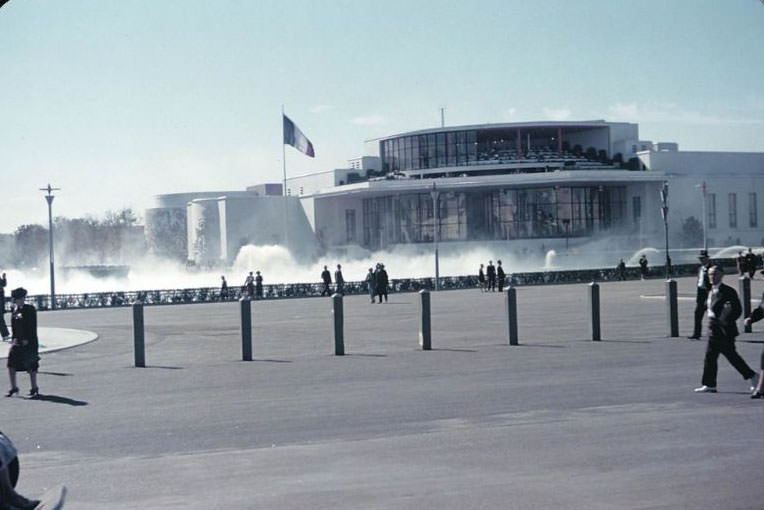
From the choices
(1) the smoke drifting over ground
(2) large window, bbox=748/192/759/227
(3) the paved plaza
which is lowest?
(3) the paved plaza

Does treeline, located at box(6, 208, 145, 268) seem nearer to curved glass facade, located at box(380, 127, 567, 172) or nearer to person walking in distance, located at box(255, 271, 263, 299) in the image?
curved glass facade, located at box(380, 127, 567, 172)

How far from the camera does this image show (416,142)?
10400 cm

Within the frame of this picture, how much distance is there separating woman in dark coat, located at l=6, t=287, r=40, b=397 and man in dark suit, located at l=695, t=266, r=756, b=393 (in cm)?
932

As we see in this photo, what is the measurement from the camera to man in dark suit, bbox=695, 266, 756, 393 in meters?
12.8

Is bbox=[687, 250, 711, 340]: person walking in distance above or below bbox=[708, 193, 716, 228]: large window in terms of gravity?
below

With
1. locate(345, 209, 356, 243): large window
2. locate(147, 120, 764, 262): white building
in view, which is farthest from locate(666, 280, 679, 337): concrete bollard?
locate(345, 209, 356, 243): large window

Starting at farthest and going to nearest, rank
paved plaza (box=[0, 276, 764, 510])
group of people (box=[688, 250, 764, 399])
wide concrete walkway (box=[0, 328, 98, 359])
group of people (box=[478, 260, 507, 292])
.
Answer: group of people (box=[478, 260, 507, 292]) < wide concrete walkway (box=[0, 328, 98, 359]) < group of people (box=[688, 250, 764, 399]) < paved plaza (box=[0, 276, 764, 510])

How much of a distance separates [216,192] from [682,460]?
421 feet

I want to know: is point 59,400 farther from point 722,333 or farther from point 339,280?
point 339,280

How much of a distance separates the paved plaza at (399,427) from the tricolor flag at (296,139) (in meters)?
58.3

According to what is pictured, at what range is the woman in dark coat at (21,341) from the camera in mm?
14625

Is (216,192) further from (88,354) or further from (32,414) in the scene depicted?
(32,414)

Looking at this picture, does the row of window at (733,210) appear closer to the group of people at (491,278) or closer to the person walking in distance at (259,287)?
the group of people at (491,278)

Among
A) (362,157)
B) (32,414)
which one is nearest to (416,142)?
(362,157)
